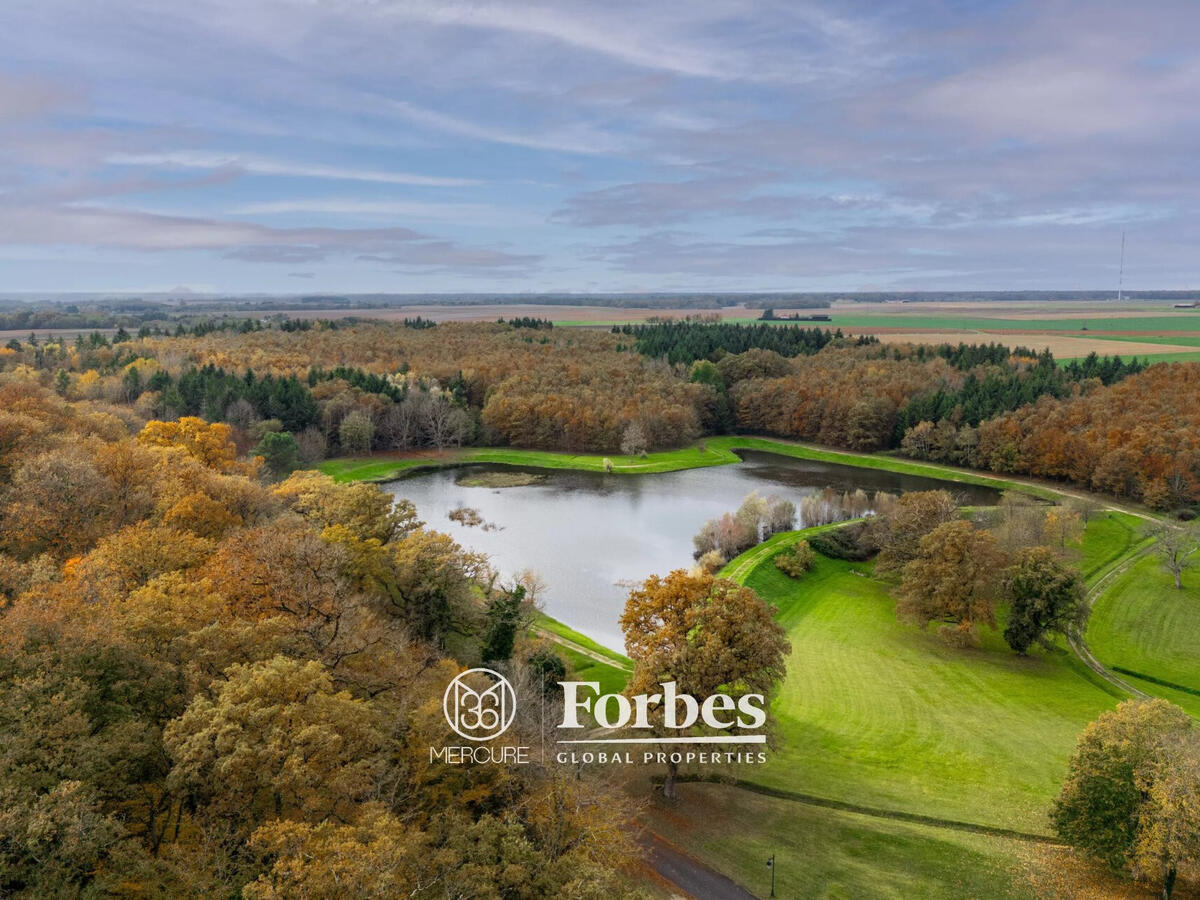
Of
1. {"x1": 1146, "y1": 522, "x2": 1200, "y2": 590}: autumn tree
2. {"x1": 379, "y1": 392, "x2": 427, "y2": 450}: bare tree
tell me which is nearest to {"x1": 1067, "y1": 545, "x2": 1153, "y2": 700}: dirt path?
{"x1": 1146, "y1": 522, "x2": 1200, "y2": 590}: autumn tree

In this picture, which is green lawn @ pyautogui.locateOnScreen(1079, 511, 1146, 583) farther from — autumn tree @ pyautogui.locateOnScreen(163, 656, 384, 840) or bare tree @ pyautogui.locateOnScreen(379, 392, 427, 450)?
bare tree @ pyautogui.locateOnScreen(379, 392, 427, 450)

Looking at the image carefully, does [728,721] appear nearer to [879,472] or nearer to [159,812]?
[159,812]

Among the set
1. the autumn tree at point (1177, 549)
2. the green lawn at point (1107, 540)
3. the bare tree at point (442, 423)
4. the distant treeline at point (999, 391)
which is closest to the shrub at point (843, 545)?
the green lawn at point (1107, 540)

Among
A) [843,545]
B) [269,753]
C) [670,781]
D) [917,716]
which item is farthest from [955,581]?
[269,753]

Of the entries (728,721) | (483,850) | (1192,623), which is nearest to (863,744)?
(728,721)

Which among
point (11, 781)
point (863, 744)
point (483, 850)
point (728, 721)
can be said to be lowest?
point (863, 744)

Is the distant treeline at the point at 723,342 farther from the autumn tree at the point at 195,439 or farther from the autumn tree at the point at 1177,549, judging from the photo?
the autumn tree at the point at 195,439

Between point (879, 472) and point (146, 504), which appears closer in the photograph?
point (146, 504)
